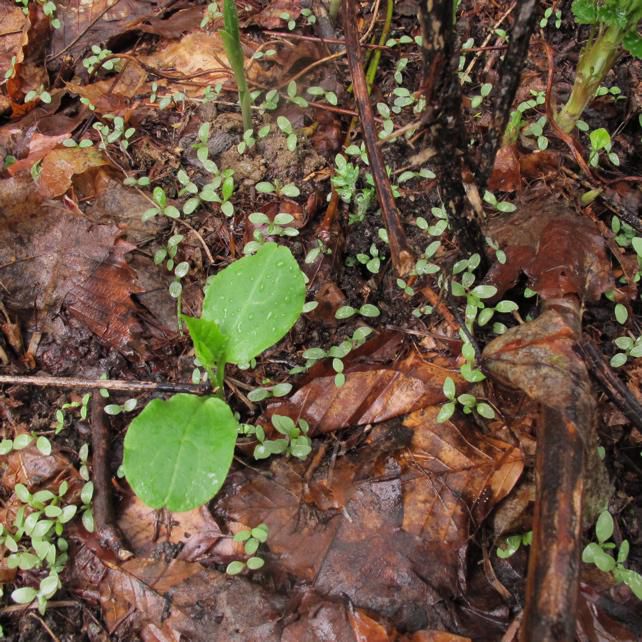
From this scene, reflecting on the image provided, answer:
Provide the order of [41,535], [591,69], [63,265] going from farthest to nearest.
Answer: [63,265] < [591,69] < [41,535]

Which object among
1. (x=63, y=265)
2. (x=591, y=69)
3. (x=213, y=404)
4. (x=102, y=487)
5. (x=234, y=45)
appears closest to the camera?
(x=213, y=404)

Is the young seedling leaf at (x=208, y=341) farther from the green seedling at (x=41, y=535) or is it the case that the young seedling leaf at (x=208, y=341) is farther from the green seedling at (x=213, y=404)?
the green seedling at (x=41, y=535)

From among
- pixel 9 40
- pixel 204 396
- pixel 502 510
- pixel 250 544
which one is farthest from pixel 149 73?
pixel 502 510

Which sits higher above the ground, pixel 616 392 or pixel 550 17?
pixel 550 17

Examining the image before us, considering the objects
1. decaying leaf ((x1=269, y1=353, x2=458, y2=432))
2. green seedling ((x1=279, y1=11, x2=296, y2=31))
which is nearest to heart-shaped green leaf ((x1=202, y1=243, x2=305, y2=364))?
decaying leaf ((x1=269, y1=353, x2=458, y2=432))

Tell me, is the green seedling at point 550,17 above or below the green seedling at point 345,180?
above

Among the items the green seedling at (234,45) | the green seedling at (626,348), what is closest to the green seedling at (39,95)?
the green seedling at (234,45)

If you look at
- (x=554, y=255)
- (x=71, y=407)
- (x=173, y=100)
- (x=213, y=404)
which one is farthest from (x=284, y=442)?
(x=173, y=100)

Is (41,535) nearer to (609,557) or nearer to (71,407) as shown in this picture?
(71,407)
